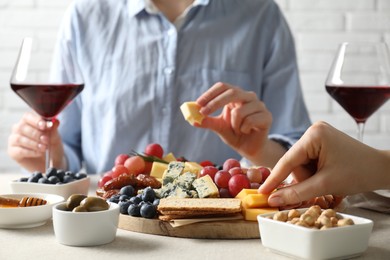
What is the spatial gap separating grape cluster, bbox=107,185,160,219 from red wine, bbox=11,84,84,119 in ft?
1.59

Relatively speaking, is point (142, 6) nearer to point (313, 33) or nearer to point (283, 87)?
point (283, 87)

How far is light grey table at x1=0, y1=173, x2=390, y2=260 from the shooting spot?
43.0 inches

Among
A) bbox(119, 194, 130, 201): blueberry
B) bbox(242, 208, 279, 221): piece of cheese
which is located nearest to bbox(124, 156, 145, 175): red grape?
bbox(119, 194, 130, 201): blueberry

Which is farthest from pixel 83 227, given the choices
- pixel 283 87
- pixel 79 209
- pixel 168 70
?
pixel 283 87

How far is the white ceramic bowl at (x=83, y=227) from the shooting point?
1.15 metres

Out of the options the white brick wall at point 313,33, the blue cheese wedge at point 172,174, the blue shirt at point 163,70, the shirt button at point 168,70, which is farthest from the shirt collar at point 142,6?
the blue cheese wedge at point 172,174

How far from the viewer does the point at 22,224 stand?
A: 1271 mm

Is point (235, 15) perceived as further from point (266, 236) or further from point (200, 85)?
point (266, 236)

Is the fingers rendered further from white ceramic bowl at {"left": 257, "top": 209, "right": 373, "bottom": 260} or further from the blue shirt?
white ceramic bowl at {"left": 257, "top": 209, "right": 373, "bottom": 260}

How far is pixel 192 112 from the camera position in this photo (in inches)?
66.7

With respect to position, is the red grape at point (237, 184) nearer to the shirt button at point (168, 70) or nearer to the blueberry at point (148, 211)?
the blueberry at point (148, 211)

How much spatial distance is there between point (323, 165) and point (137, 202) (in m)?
0.36

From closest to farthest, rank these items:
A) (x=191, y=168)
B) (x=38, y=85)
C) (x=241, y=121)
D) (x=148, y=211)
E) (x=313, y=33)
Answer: (x=148, y=211)
(x=191, y=168)
(x=38, y=85)
(x=241, y=121)
(x=313, y=33)

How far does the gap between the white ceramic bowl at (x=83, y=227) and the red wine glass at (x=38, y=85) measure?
554mm
